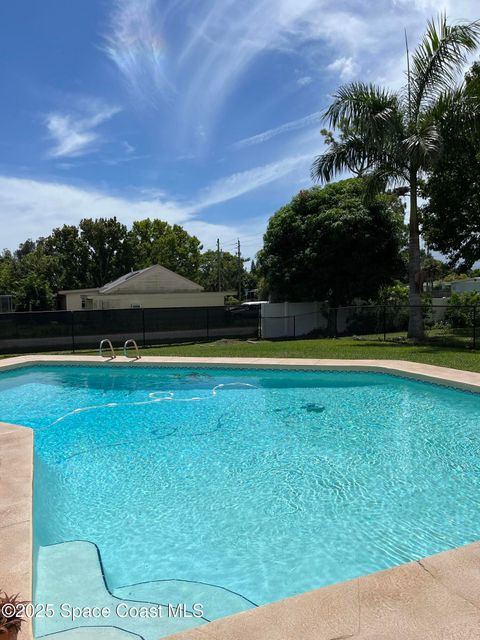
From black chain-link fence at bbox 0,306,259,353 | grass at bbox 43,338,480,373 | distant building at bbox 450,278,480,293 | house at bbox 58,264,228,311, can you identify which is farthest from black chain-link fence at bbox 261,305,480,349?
distant building at bbox 450,278,480,293

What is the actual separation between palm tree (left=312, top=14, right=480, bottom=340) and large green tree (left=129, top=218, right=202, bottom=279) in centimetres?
3194

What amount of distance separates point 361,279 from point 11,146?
1565cm

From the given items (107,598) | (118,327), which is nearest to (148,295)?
(118,327)

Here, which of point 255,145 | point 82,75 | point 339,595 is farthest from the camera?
point 255,145

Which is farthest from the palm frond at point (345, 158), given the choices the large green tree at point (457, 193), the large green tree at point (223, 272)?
the large green tree at point (223, 272)

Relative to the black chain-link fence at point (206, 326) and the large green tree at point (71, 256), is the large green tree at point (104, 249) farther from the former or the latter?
the black chain-link fence at point (206, 326)

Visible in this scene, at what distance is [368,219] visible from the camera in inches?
792

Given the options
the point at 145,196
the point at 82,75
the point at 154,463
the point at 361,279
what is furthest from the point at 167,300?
the point at 154,463

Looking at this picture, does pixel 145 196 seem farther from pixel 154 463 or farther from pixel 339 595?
pixel 339 595

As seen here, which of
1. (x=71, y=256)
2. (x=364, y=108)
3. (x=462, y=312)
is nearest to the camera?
(x=364, y=108)

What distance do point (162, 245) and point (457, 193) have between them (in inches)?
1311

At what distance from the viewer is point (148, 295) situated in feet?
92.4

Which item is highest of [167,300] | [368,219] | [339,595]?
[368,219]

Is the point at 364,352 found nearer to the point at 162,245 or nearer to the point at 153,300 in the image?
the point at 153,300
